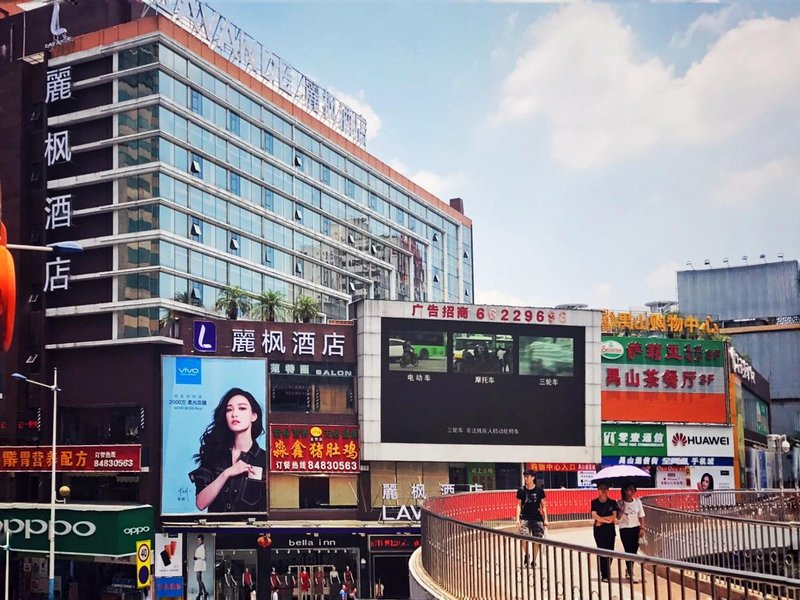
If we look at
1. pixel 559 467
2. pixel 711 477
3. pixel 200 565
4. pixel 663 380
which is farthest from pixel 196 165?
pixel 711 477

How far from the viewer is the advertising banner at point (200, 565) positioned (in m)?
44.3

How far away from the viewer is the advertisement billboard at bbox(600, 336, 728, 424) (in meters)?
56.1

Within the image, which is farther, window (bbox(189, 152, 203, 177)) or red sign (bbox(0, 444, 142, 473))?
window (bbox(189, 152, 203, 177))

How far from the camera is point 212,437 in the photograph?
4516cm

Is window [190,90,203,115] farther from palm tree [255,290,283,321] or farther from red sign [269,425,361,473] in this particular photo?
red sign [269,425,361,473]

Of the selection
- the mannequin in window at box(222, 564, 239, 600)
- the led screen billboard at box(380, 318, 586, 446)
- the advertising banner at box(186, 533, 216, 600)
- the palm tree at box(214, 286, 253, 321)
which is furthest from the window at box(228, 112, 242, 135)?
the mannequin in window at box(222, 564, 239, 600)

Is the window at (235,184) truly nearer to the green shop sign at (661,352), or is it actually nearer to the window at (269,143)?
the window at (269,143)

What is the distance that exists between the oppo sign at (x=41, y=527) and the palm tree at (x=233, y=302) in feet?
40.2

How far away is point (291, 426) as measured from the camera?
46094 millimetres

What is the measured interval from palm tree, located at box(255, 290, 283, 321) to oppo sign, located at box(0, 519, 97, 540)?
13.6 metres

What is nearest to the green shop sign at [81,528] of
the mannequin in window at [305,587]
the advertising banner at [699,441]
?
the mannequin in window at [305,587]

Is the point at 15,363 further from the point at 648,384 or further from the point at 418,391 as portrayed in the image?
the point at 648,384

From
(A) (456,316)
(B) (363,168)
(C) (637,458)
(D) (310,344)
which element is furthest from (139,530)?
(B) (363,168)

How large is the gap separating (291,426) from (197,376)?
495 cm
